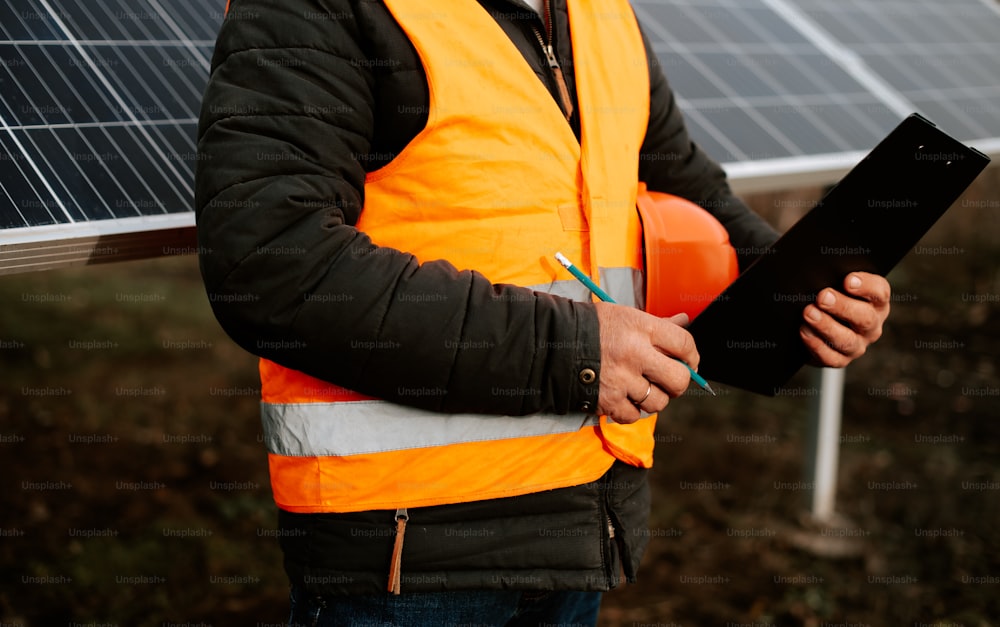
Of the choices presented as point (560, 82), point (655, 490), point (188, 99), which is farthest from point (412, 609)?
point (655, 490)

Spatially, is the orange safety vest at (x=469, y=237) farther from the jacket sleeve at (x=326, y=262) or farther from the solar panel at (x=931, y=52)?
the solar panel at (x=931, y=52)

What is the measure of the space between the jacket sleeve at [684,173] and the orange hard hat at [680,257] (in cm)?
28

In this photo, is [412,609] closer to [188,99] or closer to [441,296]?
[441,296]

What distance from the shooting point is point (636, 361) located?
1412mm

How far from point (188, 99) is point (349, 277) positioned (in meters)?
1.27

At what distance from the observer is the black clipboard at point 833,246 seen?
1.48 m

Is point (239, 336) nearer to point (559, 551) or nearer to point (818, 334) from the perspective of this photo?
point (559, 551)

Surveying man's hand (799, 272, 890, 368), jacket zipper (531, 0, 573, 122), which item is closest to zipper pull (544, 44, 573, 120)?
jacket zipper (531, 0, 573, 122)

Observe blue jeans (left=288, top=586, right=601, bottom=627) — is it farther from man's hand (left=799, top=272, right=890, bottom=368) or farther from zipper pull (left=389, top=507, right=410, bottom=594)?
man's hand (left=799, top=272, right=890, bottom=368)

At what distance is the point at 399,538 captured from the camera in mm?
1469

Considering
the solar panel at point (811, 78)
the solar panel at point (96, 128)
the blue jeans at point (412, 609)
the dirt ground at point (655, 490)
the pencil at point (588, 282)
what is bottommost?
the dirt ground at point (655, 490)

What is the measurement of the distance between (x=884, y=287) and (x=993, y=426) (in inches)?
184

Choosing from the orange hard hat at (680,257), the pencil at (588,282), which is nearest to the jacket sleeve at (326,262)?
the pencil at (588,282)

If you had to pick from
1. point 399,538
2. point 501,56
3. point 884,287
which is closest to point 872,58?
point 884,287
